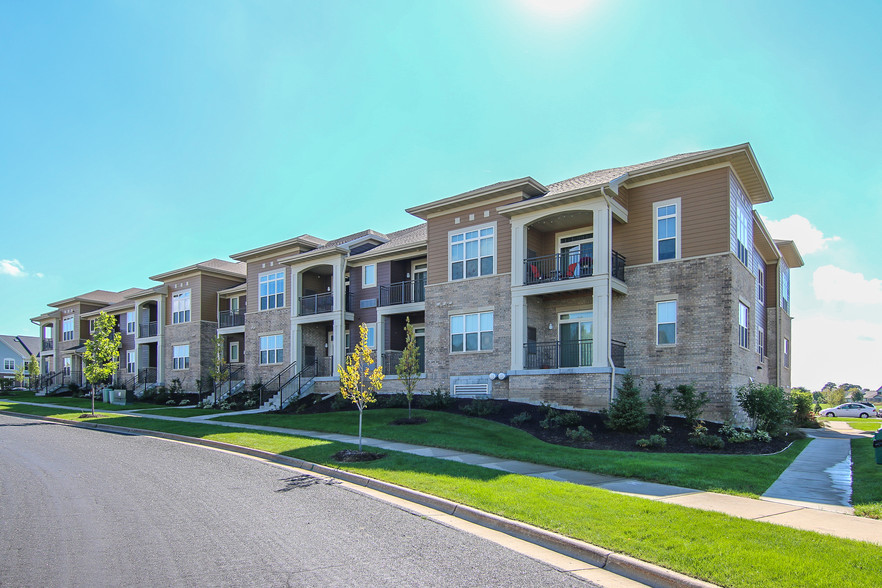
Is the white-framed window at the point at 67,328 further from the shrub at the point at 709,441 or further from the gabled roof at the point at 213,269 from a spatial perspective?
the shrub at the point at 709,441

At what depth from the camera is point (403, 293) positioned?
28.9 m

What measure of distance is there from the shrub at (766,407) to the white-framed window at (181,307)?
3445cm

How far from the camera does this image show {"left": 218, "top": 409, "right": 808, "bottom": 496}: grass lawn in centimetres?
1118

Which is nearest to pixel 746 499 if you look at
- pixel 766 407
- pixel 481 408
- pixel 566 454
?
pixel 566 454

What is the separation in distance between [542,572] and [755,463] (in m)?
9.21

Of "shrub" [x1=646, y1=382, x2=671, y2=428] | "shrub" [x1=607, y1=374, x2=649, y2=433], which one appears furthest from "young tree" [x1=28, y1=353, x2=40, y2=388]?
"shrub" [x1=646, y1=382, x2=671, y2=428]

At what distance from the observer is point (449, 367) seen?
25.1 metres

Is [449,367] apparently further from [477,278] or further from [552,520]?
[552,520]

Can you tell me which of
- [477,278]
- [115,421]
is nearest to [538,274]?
[477,278]

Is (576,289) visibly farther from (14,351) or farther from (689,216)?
(14,351)

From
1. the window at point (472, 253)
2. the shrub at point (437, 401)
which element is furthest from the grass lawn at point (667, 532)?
the window at point (472, 253)

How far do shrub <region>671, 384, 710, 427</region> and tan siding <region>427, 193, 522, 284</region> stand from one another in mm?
8158

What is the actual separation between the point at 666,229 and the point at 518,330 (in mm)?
6337

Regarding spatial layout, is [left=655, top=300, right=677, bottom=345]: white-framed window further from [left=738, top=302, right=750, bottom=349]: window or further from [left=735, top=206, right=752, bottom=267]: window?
[left=735, top=206, right=752, bottom=267]: window
